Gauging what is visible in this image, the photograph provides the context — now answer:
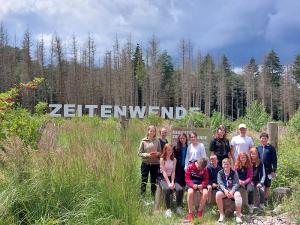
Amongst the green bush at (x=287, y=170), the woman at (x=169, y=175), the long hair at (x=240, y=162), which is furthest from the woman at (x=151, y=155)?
the green bush at (x=287, y=170)

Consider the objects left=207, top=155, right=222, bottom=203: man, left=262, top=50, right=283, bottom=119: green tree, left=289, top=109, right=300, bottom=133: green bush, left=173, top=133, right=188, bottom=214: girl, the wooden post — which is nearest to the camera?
left=207, top=155, right=222, bottom=203: man

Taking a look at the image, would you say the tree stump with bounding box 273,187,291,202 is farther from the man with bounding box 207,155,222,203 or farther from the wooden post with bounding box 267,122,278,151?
the wooden post with bounding box 267,122,278,151

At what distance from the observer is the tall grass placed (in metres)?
4.16

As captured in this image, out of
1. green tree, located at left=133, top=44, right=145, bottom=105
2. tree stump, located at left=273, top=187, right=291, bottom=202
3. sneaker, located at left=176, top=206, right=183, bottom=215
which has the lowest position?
sneaker, located at left=176, top=206, right=183, bottom=215

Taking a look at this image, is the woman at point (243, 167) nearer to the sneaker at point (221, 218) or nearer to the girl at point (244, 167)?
the girl at point (244, 167)

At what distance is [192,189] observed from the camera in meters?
6.94

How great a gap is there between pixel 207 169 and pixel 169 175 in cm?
61

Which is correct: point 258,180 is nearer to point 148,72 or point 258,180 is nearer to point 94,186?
point 94,186

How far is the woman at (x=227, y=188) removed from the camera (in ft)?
22.0

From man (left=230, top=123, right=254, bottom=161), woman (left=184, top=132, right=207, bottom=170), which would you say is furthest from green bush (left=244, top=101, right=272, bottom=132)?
woman (left=184, top=132, right=207, bottom=170)

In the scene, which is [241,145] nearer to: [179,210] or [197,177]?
[197,177]

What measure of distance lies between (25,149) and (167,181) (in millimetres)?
3158

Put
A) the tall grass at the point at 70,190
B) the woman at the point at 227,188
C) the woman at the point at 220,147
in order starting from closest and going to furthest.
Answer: the tall grass at the point at 70,190, the woman at the point at 227,188, the woman at the point at 220,147

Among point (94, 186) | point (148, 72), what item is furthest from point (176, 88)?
point (94, 186)
